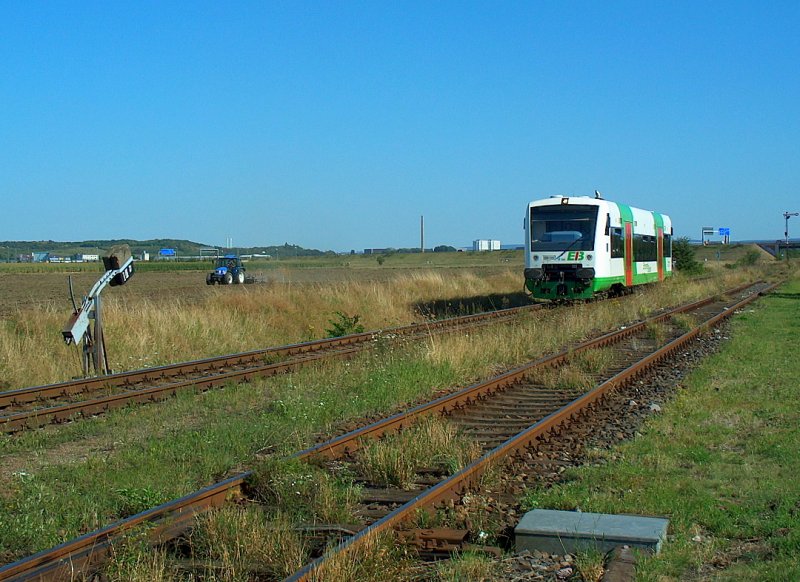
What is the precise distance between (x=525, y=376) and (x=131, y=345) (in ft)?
25.9

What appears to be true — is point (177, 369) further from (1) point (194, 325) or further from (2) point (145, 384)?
(1) point (194, 325)

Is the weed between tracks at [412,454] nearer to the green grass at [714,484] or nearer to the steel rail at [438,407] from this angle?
the steel rail at [438,407]

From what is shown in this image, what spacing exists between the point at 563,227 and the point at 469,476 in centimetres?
1861

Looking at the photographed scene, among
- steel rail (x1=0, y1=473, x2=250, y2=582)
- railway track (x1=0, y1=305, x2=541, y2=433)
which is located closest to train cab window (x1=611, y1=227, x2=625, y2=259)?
railway track (x1=0, y1=305, x2=541, y2=433)

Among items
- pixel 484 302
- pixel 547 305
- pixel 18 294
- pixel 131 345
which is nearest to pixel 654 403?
pixel 131 345

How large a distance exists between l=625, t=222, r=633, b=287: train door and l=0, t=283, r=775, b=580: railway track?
37.5 feet

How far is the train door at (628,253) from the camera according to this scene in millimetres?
28031

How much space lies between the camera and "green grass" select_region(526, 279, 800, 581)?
5.39 meters

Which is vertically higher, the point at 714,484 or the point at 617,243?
the point at 617,243

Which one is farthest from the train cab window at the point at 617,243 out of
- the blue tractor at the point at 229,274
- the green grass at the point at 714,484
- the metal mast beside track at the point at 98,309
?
the blue tractor at the point at 229,274

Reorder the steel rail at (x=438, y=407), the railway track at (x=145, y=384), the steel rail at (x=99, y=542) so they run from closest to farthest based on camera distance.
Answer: the steel rail at (x=99, y=542)
the steel rail at (x=438, y=407)
the railway track at (x=145, y=384)

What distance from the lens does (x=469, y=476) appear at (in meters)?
7.10

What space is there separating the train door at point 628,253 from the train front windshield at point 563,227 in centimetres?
370

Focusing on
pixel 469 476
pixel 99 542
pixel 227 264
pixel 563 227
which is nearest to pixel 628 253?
pixel 563 227
